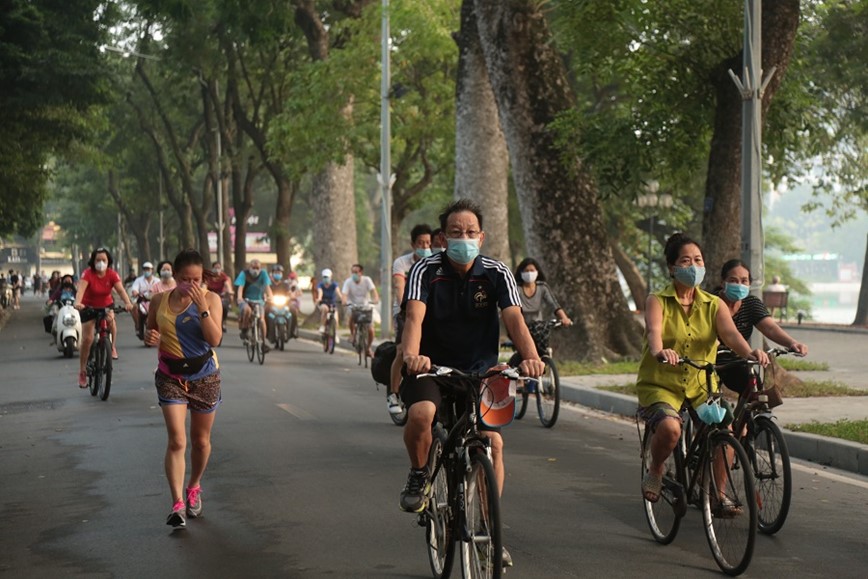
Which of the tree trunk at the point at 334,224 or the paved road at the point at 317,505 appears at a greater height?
the tree trunk at the point at 334,224

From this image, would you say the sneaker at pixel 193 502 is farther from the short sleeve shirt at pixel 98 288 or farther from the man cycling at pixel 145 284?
the man cycling at pixel 145 284

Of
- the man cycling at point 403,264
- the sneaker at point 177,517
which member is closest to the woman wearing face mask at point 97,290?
the man cycling at point 403,264

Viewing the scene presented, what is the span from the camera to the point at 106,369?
55.5 ft

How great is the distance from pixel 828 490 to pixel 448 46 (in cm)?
2586

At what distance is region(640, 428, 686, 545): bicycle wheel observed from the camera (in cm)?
752

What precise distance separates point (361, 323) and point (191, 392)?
1538 cm

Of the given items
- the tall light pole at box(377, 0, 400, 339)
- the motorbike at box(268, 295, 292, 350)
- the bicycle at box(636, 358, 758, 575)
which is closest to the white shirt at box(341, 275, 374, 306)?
A: the motorbike at box(268, 295, 292, 350)

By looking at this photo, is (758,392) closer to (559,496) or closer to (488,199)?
(559,496)

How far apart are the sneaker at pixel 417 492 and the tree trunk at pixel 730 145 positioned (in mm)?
10531

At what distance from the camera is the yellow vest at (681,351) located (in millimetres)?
7512

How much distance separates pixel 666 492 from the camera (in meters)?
7.69

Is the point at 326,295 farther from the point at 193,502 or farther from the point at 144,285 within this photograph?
the point at 193,502

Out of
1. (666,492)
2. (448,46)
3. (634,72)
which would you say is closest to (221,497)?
(666,492)

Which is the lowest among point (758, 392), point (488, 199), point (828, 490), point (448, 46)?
point (828, 490)
